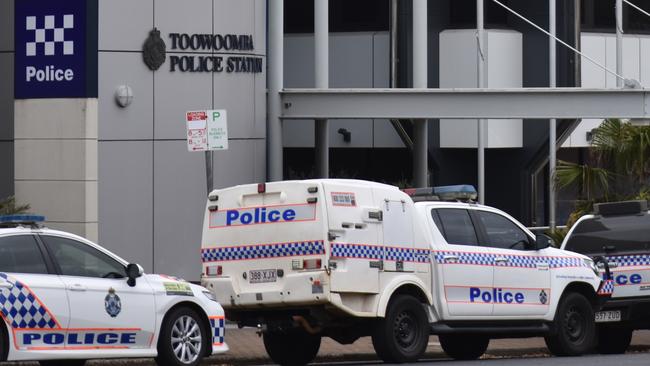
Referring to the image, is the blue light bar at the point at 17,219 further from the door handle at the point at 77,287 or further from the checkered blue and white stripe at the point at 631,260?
the checkered blue and white stripe at the point at 631,260

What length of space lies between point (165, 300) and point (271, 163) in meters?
9.15

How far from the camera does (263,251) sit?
1537cm

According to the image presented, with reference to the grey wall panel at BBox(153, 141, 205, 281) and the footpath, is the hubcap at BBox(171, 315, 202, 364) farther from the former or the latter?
the grey wall panel at BBox(153, 141, 205, 281)

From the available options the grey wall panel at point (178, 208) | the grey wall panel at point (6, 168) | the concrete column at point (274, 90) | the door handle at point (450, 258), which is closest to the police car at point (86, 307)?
the door handle at point (450, 258)

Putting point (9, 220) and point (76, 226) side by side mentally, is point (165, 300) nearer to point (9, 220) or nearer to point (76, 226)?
point (9, 220)

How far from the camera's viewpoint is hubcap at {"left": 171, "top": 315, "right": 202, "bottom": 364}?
Result: 14.7 meters

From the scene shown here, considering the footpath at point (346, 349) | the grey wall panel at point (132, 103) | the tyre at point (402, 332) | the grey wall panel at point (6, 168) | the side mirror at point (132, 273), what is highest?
the grey wall panel at point (132, 103)

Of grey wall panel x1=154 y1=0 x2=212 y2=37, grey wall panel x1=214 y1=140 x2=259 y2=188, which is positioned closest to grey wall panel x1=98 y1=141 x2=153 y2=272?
grey wall panel x1=214 y1=140 x2=259 y2=188

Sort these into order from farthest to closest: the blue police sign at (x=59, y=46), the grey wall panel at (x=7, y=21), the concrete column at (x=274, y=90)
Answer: the concrete column at (x=274, y=90) < the grey wall panel at (x=7, y=21) < the blue police sign at (x=59, y=46)

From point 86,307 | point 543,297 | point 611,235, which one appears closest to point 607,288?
point 611,235

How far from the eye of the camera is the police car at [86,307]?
13281 mm

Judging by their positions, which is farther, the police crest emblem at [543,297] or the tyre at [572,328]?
the tyre at [572,328]

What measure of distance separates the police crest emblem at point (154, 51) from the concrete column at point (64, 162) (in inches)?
44.3

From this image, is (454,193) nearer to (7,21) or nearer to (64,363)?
(64,363)
